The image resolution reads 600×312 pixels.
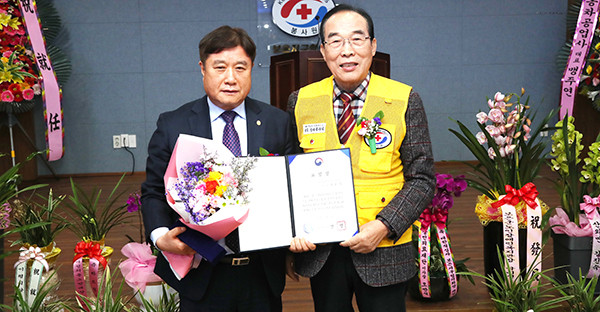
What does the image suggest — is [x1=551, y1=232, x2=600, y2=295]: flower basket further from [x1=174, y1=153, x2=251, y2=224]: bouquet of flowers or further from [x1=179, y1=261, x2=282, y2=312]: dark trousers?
[x1=174, y1=153, x2=251, y2=224]: bouquet of flowers

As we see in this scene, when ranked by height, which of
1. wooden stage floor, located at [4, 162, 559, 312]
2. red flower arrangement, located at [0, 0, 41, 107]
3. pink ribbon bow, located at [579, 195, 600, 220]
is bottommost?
wooden stage floor, located at [4, 162, 559, 312]

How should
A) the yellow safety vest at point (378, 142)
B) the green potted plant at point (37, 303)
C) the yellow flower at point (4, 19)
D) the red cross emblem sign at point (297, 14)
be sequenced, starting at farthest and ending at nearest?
1. the red cross emblem sign at point (297, 14)
2. the yellow flower at point (4, 19)
3. the green potted plant at point (37, 303)
4. the yellow safety vest at point (378, 142)

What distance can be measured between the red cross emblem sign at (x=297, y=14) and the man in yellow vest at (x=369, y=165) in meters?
4.89

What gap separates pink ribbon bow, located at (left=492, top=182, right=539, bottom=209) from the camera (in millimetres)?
2615

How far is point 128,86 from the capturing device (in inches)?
263

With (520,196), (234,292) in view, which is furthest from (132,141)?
(234,292)

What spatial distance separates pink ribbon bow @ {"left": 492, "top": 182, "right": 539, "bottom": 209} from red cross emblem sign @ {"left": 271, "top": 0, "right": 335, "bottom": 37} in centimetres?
425

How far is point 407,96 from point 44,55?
2.68 meters

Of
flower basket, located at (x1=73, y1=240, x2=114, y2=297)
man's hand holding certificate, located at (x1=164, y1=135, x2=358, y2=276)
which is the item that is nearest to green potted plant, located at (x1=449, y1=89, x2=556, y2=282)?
man's hand holding certificate, located at (x1=164, y1=135, x2=358, y2=276)

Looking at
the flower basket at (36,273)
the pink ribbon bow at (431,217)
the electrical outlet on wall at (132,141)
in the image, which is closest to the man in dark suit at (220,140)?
the flower basket at (36,273)

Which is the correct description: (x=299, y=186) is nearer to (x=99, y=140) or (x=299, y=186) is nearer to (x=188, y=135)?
(x=188, y=135)

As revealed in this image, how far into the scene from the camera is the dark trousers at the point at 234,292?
1.64 meters

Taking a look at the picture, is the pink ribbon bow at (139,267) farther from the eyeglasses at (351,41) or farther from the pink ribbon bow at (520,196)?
the pink ribbon bow at (520,196)

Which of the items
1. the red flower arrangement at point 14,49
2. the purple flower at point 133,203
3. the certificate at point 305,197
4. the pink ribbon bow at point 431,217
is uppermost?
the red flower arrangement at point 14,49
